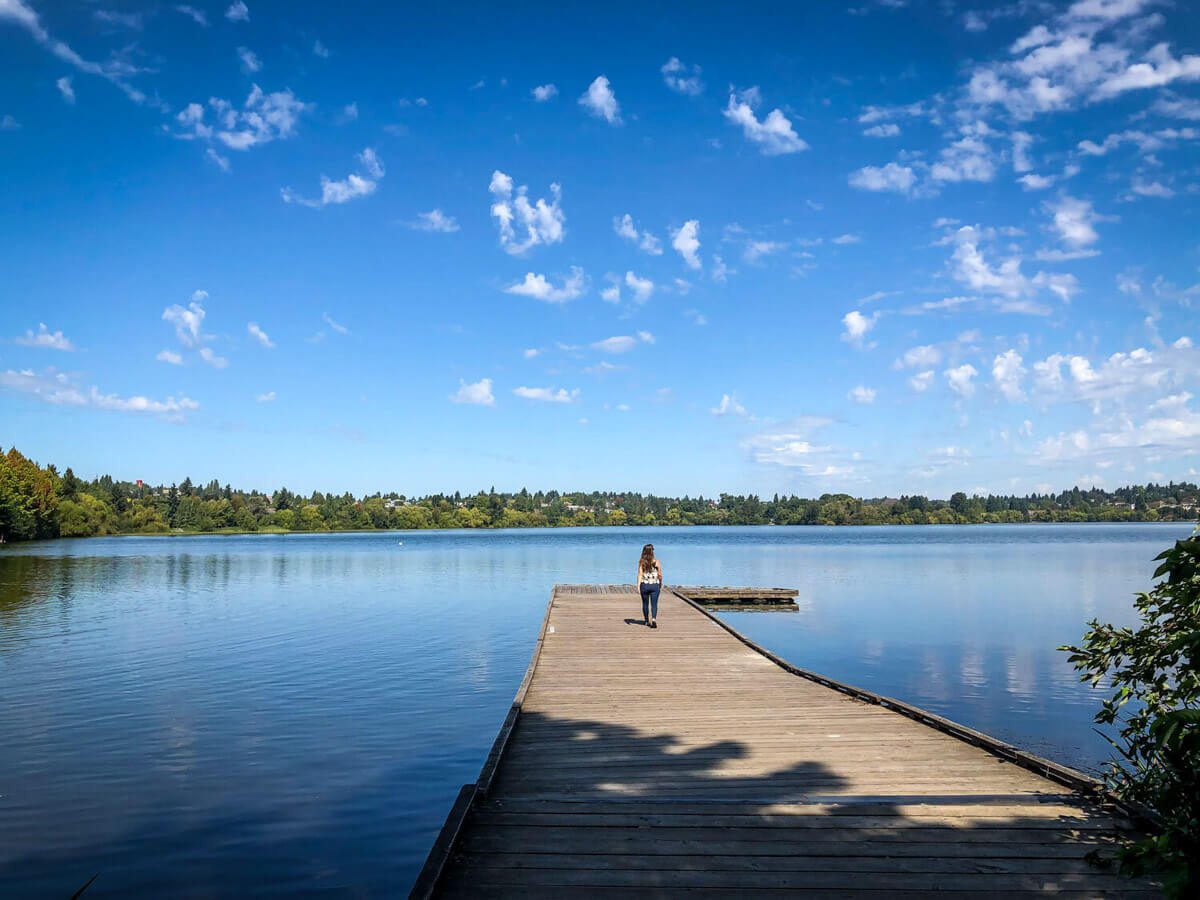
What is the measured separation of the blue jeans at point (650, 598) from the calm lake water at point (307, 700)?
323 centimetres

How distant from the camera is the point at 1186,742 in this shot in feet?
8.23

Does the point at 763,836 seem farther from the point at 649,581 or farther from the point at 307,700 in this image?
the point at 649,581

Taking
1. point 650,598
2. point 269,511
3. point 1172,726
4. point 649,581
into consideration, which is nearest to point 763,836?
point 1172,726

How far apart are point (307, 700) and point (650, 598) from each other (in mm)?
7414

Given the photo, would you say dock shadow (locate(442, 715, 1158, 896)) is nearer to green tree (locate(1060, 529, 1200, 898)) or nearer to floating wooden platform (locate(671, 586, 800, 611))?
green tree (locate(1060, 529, 1200, 898))

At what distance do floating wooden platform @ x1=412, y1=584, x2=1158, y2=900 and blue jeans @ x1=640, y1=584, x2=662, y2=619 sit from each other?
651 centimetres

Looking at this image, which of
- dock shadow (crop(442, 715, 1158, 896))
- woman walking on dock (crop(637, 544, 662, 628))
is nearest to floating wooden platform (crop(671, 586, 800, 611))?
woman walking on dock (crop(637, 544, 662, 628))

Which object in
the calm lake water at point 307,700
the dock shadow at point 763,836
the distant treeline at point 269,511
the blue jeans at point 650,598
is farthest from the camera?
the distant treeline at point 269,511

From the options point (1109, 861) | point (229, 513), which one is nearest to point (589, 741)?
point (1109, 861)

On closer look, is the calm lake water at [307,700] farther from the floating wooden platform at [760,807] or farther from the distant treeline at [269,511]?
the distant treeline at [269,511]

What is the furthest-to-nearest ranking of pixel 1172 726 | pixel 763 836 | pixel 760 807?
1. pixel 760 807
2. pixel 763 836
3. pixel 1172 726

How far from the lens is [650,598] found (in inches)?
701

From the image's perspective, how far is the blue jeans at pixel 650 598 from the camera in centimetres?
1750

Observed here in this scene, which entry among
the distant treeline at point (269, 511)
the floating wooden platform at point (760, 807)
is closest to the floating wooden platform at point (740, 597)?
the floating wooden platform at point (760, 807)
